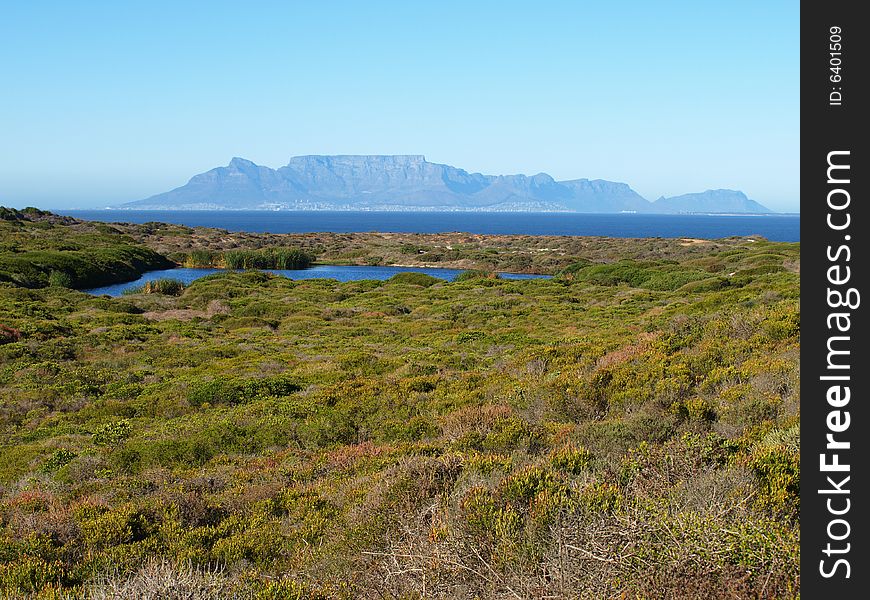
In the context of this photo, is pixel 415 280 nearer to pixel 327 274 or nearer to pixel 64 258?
pixel 327 274

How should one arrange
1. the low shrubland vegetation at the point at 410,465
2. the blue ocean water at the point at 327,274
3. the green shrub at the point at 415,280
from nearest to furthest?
the low shrubland vegetation at the point at 410,465
the green shrub at the point at 415,280
the blue ocean water at the point at 327,274

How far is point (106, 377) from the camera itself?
1775cm

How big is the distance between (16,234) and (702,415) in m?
78.4

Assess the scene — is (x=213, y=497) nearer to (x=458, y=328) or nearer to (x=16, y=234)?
(x=458, y=328)

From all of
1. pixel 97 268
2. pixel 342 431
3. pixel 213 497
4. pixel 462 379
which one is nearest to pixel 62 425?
pixel 342 431
